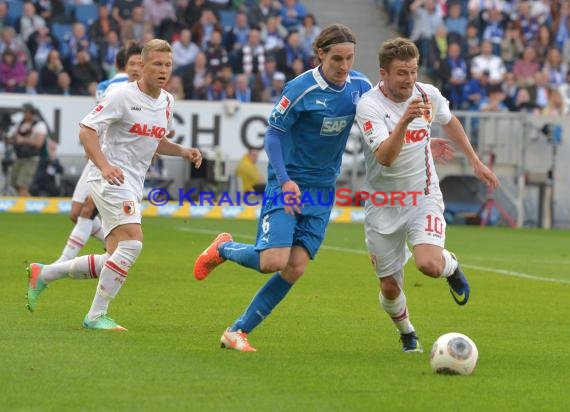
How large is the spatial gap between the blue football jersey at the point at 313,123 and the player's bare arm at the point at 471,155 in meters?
0.73

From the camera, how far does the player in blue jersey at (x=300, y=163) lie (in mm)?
8930

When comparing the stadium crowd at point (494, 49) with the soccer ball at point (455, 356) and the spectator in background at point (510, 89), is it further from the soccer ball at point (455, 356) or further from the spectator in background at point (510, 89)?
the soccer ball at point (455, 356)

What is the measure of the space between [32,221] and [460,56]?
39.5 feet

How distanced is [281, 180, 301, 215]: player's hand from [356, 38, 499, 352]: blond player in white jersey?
23.4 inches

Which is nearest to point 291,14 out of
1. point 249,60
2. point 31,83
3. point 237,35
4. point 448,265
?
point 237,35

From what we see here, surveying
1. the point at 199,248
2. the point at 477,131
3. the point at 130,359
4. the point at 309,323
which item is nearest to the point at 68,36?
the point at 477,131

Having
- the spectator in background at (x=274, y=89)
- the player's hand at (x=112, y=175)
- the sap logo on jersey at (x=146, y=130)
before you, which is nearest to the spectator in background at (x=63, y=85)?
the spectator in background at (x=274, y=89)

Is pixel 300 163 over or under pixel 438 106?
under

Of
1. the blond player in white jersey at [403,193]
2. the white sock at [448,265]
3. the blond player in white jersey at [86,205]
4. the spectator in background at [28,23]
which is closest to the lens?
the blond player in white jersey at [403,193]

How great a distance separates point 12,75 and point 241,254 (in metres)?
18.9

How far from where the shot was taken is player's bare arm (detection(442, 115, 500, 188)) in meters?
9.31

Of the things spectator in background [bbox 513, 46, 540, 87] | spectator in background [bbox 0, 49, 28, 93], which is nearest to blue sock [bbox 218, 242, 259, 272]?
spectator in background [bbox 0, 49, 28, 93]

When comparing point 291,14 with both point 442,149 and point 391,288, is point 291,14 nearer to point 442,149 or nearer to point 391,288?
point 442,149

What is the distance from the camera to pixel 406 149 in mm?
9172
